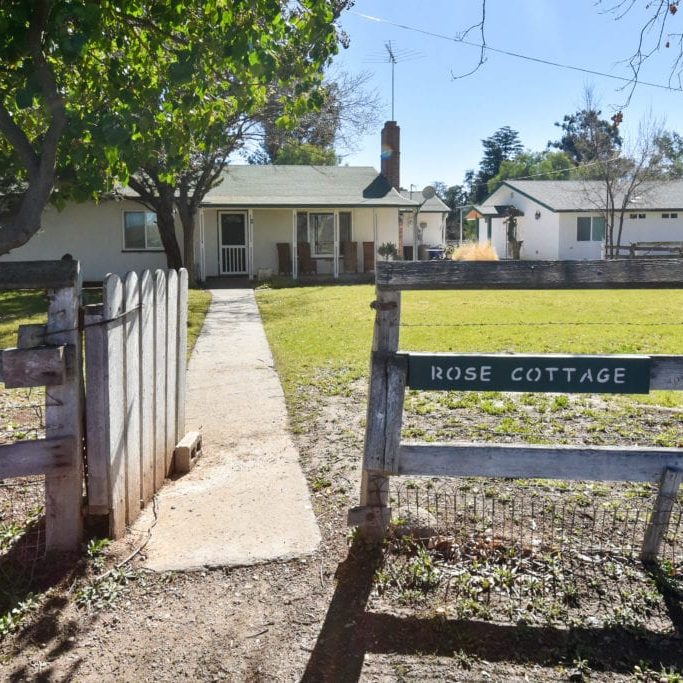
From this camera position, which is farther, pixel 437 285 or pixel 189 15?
pixel 189 15

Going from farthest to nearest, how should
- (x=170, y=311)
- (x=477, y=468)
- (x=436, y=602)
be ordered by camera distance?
(x=170, y=311), (x=477, y=468), (x=436, y=602)

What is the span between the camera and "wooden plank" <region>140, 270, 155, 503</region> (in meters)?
4.48

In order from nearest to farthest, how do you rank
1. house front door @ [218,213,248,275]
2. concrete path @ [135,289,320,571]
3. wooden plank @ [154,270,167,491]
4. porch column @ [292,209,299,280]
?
concrete path @ [135,289,320,571]
wooden plank @ [154,270,167,491]
porch column @ [292,209,299,280]
house front door @ [218,213,248,275]

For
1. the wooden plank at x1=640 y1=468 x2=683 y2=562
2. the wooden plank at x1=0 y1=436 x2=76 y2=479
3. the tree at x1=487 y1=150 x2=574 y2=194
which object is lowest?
the wooden plank at x1=640 y1=468 x2=683 y2=562

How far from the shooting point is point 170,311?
17.2 ft

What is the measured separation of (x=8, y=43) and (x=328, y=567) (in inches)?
135

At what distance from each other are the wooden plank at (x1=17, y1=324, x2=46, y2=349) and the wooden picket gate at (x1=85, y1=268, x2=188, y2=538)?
0.72ft

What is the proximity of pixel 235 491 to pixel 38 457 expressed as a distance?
1501 mm

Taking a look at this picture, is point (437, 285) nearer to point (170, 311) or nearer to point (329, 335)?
point (170, 311)

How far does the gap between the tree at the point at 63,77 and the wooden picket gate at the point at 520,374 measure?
1977mm

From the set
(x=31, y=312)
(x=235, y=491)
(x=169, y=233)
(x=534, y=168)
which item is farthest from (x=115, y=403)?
(x=534, y=168)

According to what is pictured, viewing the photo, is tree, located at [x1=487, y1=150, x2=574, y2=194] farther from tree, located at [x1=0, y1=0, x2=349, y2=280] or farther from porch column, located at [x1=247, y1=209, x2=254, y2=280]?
tree, located at [x1=0, y1=0, x2=349, y2=280]

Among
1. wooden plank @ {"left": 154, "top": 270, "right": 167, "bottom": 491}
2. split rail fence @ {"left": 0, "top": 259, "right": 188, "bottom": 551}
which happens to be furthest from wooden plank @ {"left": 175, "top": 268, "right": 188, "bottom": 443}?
split rail fence @ {"left": 0, "top": 259, "right": 188, "bottom": 551}

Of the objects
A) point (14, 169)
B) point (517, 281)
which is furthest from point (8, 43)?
point (517, 281)
